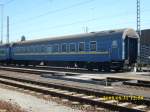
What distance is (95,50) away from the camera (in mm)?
27859

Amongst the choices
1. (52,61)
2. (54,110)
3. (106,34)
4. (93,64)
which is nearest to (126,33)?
(106,34)

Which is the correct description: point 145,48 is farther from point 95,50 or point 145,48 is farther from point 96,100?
point 96,100

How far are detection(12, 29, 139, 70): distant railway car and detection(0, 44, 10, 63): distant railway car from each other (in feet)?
43.5

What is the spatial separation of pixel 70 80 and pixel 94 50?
8903 millimetres

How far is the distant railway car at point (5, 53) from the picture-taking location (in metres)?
48.4

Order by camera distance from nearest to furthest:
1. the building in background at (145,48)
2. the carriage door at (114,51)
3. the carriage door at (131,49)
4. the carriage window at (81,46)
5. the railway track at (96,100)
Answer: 1. the railway track at (96,100)
2. the carriage door at (114,51)
3. the carriage door at (131,49)
4. the carriage window at (81,46)
5. the building in background at (145,48)

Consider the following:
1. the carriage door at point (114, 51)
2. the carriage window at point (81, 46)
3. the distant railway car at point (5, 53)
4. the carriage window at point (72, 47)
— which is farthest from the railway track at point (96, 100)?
the distant railway car at point (5, 53)

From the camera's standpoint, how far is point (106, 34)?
27203 mm

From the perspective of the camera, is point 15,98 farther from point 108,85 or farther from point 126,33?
point 126,33

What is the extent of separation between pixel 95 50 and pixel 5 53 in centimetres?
2466

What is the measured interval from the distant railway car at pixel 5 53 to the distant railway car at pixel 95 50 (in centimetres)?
1327

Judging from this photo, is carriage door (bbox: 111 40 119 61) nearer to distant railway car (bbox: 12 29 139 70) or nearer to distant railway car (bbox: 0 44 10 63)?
distant railway car (bbox: 12 29 139 70)

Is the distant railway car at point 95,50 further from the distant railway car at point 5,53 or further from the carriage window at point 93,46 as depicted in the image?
the distant railway car at point 5,53

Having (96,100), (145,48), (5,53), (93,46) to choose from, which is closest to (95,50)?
(93,46)
